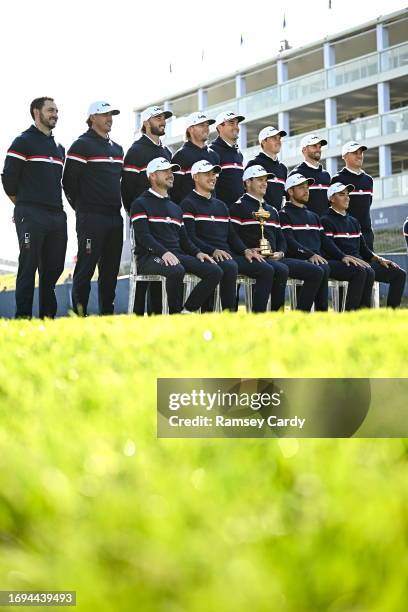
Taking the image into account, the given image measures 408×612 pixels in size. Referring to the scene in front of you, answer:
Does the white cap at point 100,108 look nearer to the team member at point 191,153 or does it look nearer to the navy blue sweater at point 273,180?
the team member at point 191,153

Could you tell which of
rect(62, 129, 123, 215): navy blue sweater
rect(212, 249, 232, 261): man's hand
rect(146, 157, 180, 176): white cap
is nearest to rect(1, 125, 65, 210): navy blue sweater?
rect(62, 129, 123, 215): navy blue sweater

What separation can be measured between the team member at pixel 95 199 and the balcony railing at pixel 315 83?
33873 millimetres

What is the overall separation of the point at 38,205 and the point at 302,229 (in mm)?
2778

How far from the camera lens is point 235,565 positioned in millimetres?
535

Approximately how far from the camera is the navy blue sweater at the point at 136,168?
26.8 feet

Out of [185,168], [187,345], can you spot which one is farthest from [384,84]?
[187,345]

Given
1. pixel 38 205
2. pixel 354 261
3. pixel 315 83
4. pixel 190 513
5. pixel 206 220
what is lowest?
pixel 190 513

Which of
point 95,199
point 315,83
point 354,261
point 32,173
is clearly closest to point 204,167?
point 95,199

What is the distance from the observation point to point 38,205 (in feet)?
25.0

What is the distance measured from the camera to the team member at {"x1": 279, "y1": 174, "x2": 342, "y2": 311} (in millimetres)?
8820

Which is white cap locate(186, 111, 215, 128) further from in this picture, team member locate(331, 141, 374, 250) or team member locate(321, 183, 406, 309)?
team member locate(331, 141, 374, 250)

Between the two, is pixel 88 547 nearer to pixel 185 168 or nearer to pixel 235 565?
pixel 235 565

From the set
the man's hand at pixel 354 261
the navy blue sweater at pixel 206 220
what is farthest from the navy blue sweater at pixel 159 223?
the man's hand at pixel 354 261

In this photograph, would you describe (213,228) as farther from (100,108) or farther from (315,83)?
(315,83)
